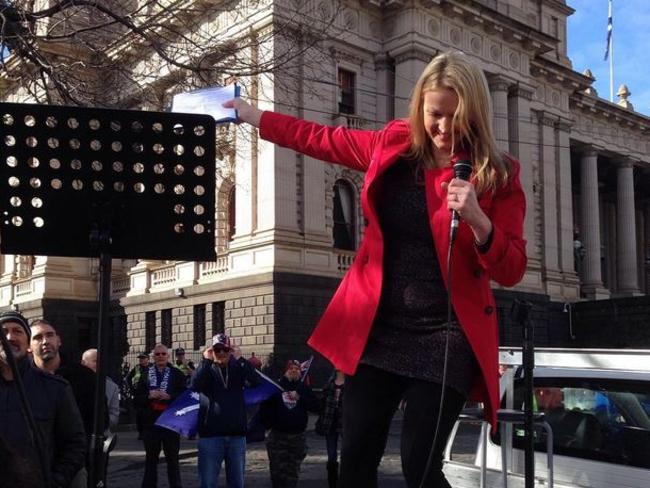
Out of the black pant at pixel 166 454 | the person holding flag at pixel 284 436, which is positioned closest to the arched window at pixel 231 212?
the black pant at pixel 166 454

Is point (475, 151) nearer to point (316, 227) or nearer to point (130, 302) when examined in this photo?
point (316, 227)

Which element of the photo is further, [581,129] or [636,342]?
[581,129]

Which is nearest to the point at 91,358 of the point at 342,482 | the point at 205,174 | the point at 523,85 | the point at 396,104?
the point at 205,174

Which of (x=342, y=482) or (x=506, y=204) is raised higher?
(x=506, y=204)

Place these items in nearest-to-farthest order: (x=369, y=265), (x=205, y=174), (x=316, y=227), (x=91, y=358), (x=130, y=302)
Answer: (x=369, y=265) < (x=205, y=174) < (x=91, y=358) < (x=316, y=227) < (x=130, y=302)

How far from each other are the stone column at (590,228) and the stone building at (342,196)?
0.08m

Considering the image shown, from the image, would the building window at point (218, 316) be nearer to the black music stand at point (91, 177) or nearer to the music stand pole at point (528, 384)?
the music stand pole at point (528, 384)

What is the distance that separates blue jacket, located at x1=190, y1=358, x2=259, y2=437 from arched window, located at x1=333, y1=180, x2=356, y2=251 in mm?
21891

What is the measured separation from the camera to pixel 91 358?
352 inches

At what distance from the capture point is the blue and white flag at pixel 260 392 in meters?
9.77

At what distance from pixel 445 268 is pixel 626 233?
50.0 meters

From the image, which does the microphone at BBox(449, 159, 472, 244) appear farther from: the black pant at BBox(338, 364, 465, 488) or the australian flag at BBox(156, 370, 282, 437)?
the australian flag at BBox(156, 370, 282, 437)

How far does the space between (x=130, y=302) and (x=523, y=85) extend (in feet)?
64.6

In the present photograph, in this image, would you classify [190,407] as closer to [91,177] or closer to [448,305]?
[91,177]
